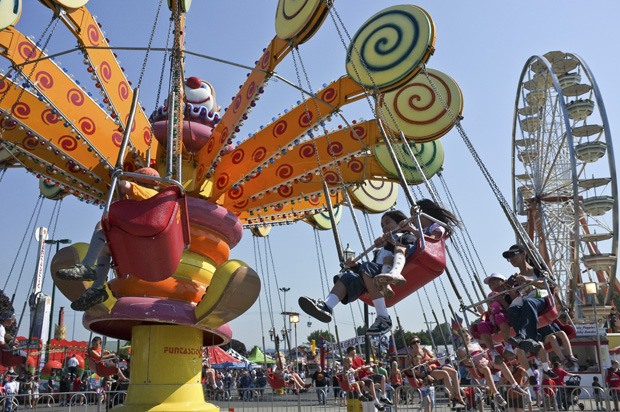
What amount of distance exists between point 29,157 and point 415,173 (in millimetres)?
6398

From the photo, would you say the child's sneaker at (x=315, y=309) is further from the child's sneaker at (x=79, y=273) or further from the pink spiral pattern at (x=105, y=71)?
the pink spiral pattern at (x=105, y=71)

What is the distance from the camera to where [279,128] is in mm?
9188

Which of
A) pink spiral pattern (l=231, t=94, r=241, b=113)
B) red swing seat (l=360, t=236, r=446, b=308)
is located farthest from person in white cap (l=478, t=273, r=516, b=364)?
pink spiral pattern (l=231, t=94, r=241, b=113)

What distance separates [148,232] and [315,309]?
1806 mm

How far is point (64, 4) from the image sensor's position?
7.37m

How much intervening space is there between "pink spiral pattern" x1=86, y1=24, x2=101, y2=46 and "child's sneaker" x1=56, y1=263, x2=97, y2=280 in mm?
4149

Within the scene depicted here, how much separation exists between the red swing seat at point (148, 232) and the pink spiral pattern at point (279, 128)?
4.07 meters

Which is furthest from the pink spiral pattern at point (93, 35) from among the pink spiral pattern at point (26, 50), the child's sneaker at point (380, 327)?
the child's sneaker at point (380, 327)

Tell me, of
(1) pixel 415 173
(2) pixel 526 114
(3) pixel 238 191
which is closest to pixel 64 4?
(3) pixel 238 191

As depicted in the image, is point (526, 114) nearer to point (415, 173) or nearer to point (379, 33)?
point (415, 173)

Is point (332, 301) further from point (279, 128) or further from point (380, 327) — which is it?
point (279, 128)

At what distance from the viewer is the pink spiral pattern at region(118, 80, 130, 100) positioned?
8.67 m

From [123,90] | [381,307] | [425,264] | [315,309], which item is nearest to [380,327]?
[381,307]

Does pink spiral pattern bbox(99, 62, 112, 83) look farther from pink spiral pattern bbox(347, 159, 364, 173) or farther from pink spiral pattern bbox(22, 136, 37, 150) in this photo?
pink spiral pattern bbox(347, 159, 364, 173)
